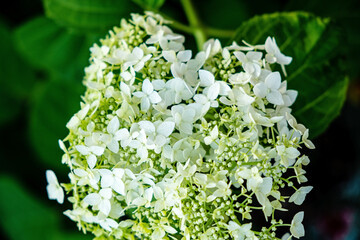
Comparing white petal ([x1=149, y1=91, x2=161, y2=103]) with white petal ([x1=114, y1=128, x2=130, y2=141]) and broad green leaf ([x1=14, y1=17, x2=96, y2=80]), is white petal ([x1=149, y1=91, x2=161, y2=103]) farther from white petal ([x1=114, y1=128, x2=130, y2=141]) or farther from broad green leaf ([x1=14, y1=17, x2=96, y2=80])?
broad green leaf ([x1=14, y1=17, x2=96, y2=80])

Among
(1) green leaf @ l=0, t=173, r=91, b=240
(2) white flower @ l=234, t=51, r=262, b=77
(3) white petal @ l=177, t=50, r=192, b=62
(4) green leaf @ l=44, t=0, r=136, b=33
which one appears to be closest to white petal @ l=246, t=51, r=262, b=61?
(2) white flower @ l=234, t=51, r=262, b=77

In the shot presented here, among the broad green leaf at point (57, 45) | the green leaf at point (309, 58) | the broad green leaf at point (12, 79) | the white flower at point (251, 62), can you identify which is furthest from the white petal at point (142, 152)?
the broad green leaf at point (12, 79)

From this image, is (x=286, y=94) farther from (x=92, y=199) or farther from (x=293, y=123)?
(x=92, y=199)

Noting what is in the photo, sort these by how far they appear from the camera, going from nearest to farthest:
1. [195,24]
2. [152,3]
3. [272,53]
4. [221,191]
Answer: [221,191], [272,53], [152,3], [195,24]

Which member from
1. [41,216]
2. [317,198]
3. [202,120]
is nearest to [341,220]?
[317,198]

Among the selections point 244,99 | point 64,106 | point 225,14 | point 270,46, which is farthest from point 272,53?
point 64,106

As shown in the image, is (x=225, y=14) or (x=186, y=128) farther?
(x=225, y=14)

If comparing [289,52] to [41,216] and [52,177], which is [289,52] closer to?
[52,177]
